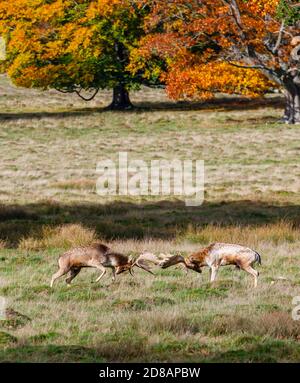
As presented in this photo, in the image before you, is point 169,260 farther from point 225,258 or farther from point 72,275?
point 72,275

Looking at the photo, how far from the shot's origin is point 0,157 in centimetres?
3775

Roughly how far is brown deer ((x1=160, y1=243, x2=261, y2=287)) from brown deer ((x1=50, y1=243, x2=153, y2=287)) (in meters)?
0.51

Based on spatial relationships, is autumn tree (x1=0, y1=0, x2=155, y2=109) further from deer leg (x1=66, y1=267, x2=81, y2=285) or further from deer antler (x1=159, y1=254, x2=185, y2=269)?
deer antler (x1=159, y1=254, x2=185, y2=269)

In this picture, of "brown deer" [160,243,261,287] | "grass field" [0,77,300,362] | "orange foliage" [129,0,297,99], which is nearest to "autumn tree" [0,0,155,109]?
"orange foliage" [129,0,297,99]

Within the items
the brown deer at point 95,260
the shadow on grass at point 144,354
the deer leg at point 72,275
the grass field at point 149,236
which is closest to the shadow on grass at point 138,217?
the grass field at point 149,236

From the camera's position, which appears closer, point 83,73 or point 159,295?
point 159,295

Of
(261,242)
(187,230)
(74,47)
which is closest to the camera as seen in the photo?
(261,242)

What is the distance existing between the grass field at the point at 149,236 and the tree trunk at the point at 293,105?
130cm

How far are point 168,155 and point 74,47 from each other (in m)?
17.2

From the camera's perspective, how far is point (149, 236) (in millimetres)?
20031

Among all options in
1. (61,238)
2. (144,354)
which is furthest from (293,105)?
(144,354)

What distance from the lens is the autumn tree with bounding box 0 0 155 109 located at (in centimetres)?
5272
